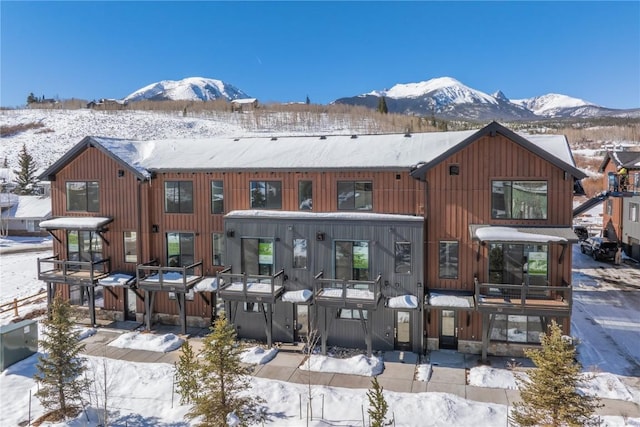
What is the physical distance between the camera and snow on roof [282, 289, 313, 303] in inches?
679

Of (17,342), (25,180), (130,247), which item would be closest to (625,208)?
(130,247)

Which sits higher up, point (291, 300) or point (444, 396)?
point (291, 300)

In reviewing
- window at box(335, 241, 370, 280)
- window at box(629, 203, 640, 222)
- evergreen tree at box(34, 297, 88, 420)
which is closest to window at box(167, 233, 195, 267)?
window at box(335, 241, 370, 280)

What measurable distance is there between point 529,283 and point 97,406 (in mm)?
15515

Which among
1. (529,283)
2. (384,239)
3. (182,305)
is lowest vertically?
(182,305)

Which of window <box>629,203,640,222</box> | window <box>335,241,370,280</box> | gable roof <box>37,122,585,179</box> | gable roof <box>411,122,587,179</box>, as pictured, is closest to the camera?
gable roof <box>411,122,587,179</box>

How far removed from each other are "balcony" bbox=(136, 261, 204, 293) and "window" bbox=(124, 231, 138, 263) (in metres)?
0.89

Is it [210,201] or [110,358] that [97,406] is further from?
[210,201]

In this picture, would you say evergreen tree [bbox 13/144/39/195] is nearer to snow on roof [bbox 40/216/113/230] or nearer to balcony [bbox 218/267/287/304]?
snow on roof [bbox 40/216/113/230]

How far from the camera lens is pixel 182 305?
19.3 metres

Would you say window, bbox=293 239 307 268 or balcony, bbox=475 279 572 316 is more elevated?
window, bbox=293 239 307 268

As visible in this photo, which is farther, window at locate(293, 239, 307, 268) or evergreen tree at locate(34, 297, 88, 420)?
window at locate(293, 239, 307, 268)

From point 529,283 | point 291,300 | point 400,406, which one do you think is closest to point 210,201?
point 291,300

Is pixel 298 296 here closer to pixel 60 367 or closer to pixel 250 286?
pixel 250 286
